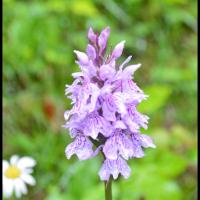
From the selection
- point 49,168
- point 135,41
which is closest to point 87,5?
point 135,41

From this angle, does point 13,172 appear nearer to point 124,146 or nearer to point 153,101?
point 153,101

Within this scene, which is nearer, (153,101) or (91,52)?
(91,52)

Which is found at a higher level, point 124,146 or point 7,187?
point 7,187

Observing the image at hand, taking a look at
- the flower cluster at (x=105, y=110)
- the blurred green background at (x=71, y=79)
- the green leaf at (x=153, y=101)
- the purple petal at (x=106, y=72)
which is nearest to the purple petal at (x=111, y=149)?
the flower cluster at (x=105, y=110)

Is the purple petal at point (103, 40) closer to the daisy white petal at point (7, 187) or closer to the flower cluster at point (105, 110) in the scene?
the flower cluster at point (105, 110)

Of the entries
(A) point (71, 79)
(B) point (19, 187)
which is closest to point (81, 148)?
(B) point (19, 187)

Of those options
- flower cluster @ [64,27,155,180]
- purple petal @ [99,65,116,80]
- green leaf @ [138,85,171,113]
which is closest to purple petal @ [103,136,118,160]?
flower cluster @ [64,27,155,180]

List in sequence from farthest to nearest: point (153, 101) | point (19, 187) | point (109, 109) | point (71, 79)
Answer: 1. point (71, 79)
2. point (153, 101)
3. point (19, 187)
4. point (109, 109)

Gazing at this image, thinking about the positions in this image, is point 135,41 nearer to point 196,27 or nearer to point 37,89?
point 196,27
